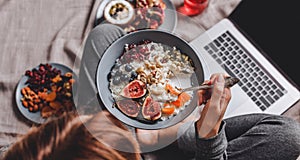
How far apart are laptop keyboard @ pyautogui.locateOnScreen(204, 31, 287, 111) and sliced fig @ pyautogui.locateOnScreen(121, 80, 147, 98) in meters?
0.33

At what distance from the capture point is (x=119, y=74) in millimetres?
1025

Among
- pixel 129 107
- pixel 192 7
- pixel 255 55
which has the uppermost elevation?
pixel 192 7

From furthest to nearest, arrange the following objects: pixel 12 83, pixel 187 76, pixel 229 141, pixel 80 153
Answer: pixel 12 83 → pixel 229 141 → pixel 187 76 → pixel 80 153

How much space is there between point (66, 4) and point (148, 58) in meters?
0.45

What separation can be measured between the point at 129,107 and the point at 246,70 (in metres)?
0.42

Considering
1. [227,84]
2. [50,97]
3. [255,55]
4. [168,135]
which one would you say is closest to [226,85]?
[227,84]

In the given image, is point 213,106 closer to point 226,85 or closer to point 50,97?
→ point 226,85

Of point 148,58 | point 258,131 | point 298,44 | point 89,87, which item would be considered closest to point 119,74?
point 148,58

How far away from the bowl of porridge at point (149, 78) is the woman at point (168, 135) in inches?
1.9

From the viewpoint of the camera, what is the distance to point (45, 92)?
1.23m

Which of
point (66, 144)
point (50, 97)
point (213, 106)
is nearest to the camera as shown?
point (66, 144)

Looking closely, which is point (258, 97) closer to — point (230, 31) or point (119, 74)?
point (230, 31)

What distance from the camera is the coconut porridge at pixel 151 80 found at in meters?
0.99

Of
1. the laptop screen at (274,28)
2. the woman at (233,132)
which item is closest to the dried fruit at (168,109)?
the woman at (233,132)
